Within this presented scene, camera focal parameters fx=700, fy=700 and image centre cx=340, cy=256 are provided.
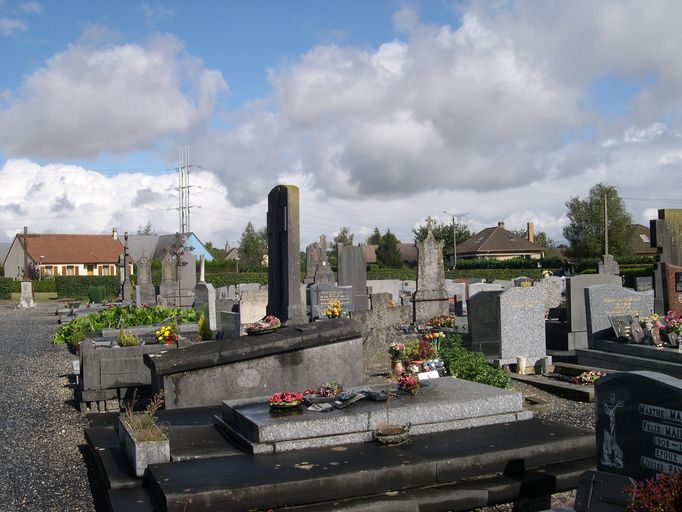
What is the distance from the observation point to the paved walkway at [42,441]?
629 centimetres

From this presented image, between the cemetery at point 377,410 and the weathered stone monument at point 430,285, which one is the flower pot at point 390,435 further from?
the weathered stone monument at point 430,285

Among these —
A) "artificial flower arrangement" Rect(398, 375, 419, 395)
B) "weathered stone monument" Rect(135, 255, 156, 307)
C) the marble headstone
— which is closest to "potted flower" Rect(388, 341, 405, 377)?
"artificial flower arrangement" Rect(398, 375, 419, 395)

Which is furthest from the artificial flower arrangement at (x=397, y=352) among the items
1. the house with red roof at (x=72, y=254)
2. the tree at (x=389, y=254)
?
the house with red roof at (x=72, y=254)

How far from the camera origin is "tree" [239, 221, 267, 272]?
222 ft

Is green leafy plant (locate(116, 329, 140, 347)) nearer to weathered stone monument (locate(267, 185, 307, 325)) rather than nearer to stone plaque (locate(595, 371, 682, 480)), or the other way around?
weathered stone monument (locate(267, 185, 307, 325))

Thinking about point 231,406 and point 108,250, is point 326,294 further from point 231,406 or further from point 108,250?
point 108,250

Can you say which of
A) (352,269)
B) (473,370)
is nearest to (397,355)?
(473,370)

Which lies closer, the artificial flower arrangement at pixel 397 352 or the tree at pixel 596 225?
the artificial flower arrangement at pixel 397 352

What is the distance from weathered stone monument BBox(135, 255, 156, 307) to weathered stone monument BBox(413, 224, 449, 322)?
11808mm

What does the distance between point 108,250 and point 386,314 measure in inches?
2760

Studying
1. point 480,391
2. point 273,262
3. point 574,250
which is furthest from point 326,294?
point 574,250

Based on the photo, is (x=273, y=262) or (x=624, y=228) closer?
(x=273, y=262)

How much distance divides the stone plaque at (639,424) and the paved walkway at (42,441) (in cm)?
410

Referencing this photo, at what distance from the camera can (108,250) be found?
80.1m
